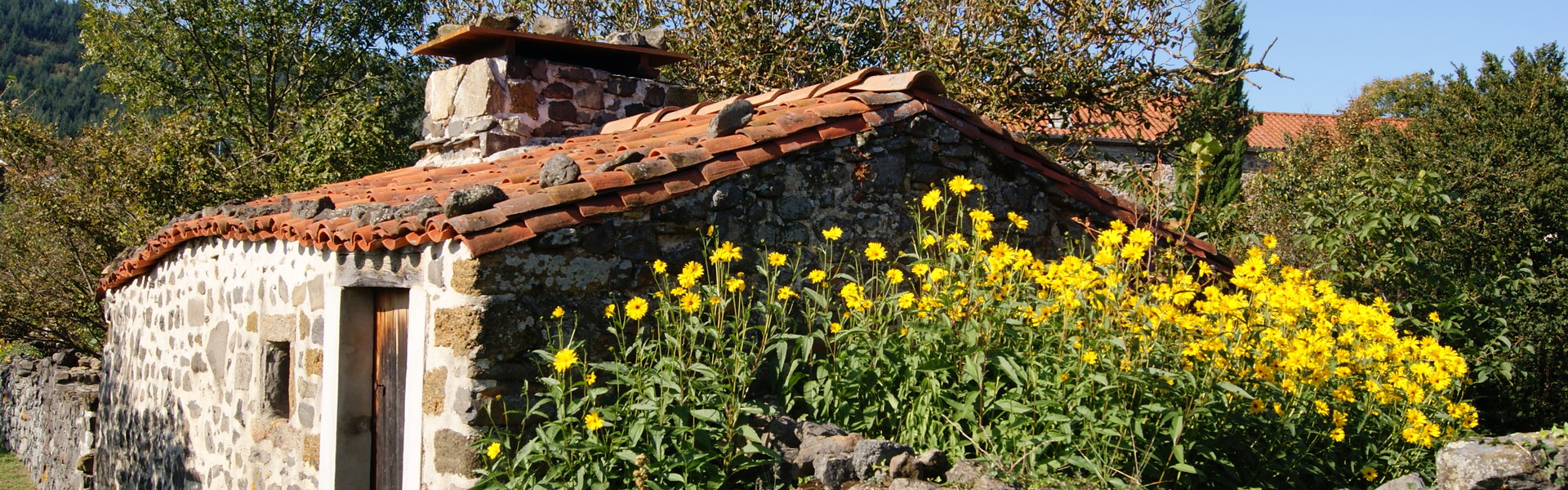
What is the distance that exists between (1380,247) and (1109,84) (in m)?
4.15

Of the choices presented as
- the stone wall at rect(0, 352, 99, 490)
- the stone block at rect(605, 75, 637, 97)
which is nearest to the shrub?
the stone block at rect(605, 75, 637, 97)

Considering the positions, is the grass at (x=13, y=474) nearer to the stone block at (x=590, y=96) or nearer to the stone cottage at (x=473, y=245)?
the stone cottage at (x=473, y=245)

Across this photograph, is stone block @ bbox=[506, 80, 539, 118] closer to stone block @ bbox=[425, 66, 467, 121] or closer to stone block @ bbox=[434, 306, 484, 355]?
stone block @ bbox=[425, 66, 467, 121]

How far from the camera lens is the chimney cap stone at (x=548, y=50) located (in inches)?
301

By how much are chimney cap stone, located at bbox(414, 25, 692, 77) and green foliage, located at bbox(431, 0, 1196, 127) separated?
7.88ft

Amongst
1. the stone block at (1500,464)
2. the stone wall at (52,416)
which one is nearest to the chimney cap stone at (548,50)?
the stone wall at (52,416)

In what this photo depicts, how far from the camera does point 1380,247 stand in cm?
644

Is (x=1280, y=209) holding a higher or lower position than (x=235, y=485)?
higher

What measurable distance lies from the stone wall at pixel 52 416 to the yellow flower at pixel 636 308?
6.96 metres

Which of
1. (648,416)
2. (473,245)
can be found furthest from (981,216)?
(473,245)

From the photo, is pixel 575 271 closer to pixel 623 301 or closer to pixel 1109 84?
pixel 623 301

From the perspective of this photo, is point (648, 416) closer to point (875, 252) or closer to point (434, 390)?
point (434, 390)

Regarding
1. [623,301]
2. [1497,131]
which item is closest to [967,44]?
[1497,131]

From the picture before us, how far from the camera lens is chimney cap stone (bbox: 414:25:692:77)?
25.1 ft
